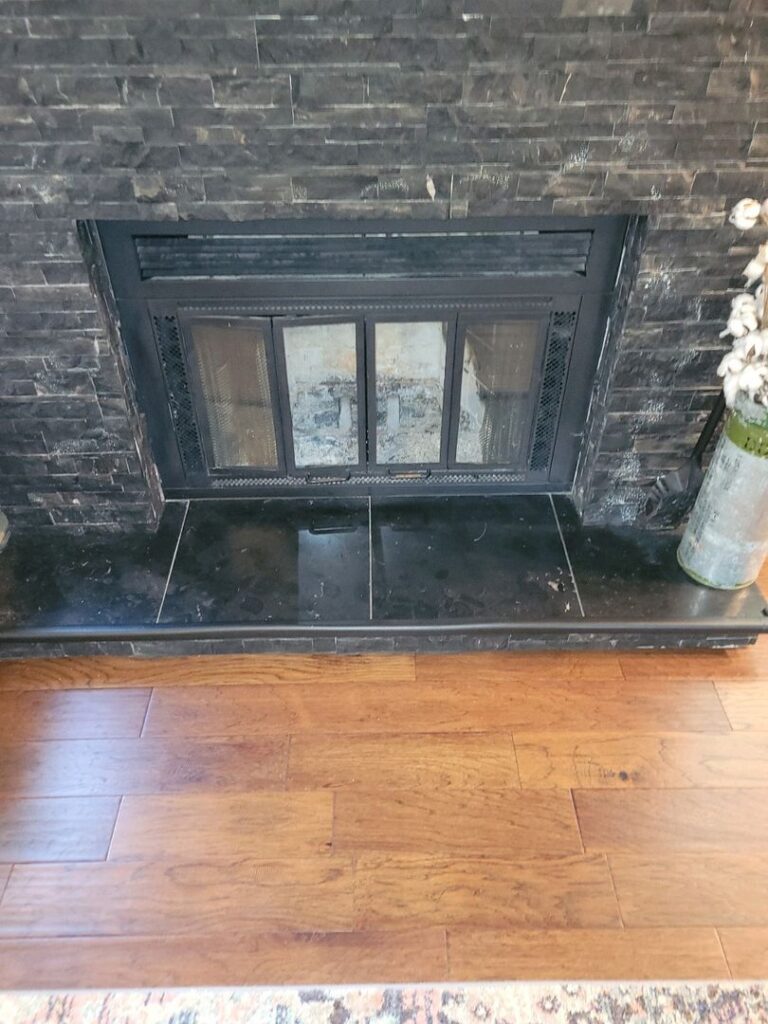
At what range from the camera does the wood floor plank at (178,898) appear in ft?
4.10

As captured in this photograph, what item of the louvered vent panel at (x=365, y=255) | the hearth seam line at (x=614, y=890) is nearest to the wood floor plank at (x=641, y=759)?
the hearth seam line at (x=614, y=890)

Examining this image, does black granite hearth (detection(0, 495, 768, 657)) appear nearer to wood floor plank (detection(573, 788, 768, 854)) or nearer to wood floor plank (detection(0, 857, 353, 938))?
wood floor plank (detection(573, 788, 768, 854))

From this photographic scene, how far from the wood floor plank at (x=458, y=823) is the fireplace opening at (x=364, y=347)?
744 mm

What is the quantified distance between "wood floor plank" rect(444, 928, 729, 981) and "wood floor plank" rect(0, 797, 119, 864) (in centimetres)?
65

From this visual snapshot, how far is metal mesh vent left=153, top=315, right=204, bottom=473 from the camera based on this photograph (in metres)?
1.58

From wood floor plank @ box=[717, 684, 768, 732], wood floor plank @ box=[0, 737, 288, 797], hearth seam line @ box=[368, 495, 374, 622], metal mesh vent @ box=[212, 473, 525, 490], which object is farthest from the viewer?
metal mesh vent @ box=[212, 473, 525, 490]

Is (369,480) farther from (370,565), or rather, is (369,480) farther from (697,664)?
(697,664)

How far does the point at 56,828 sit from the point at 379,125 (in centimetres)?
136

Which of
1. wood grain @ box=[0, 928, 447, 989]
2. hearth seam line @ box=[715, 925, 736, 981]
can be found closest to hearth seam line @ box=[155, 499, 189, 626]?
wood grain @ box=[0, 928, 447, 989]

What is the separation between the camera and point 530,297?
154cm

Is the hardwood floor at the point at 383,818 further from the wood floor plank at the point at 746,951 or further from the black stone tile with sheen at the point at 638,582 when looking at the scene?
the black stone tile with sheen at the point at 638,582

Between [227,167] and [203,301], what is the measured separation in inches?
12.4

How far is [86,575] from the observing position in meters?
1.69

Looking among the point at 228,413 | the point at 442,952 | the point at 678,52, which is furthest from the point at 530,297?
the point at 442,952
